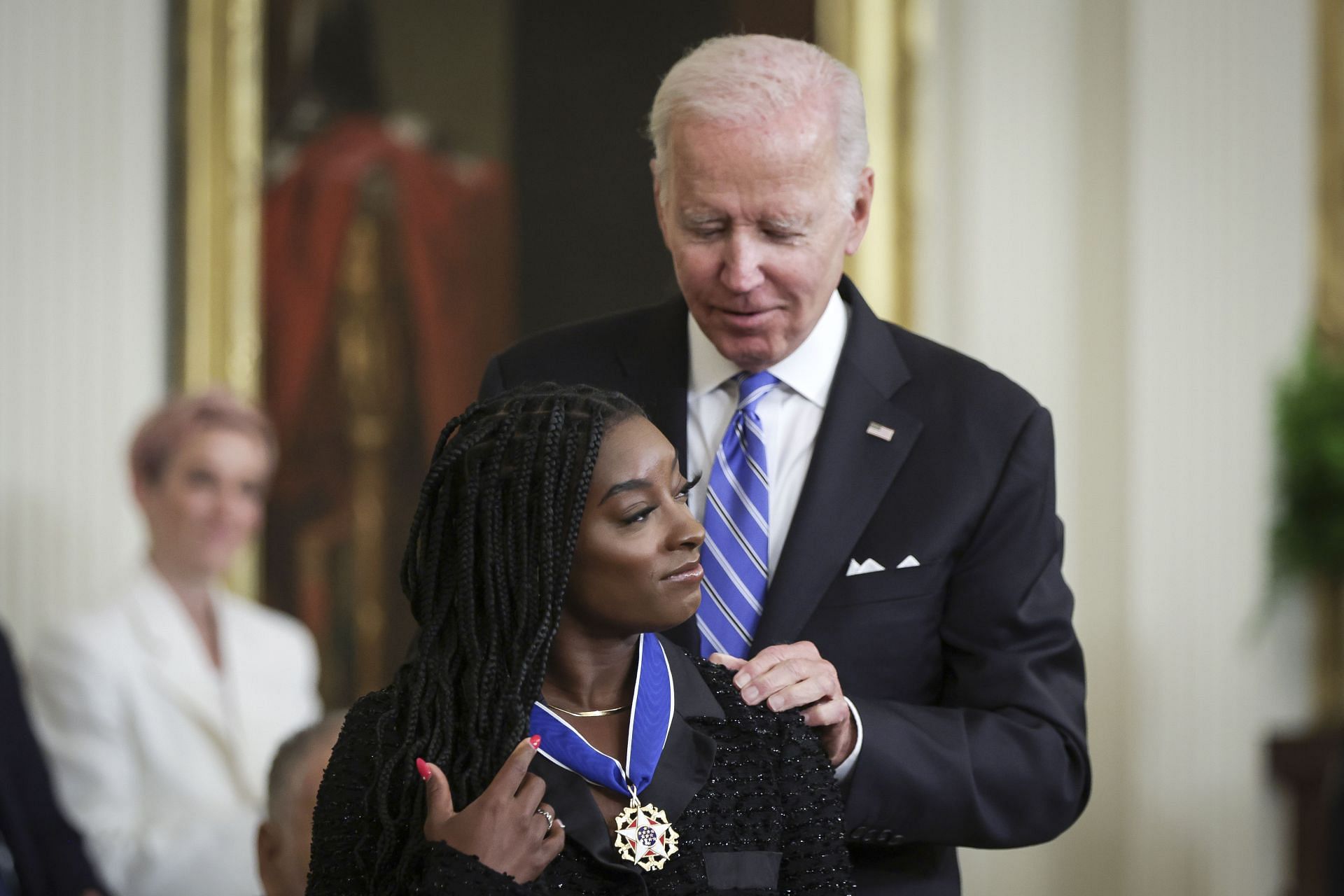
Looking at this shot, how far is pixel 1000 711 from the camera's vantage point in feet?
8.95

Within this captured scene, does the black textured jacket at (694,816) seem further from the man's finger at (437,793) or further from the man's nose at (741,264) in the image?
the man's nose at (741,264)

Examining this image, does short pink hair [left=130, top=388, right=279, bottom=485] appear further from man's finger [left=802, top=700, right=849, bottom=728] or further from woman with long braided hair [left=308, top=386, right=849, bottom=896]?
man's finger [left=802, top=700, right=849, bottom=728]

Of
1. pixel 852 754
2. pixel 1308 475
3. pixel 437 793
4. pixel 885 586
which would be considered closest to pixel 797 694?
pixel 852 754

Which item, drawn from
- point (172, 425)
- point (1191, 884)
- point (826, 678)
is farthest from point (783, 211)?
point (1191, 884)

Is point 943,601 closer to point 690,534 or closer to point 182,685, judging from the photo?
point 690,534

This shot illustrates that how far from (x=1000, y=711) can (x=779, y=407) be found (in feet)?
2.07

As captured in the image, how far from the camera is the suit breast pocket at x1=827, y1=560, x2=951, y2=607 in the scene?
2.72 metres

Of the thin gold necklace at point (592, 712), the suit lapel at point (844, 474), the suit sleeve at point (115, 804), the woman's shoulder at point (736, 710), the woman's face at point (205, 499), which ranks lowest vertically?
the suit sleeve at point (115, 804)

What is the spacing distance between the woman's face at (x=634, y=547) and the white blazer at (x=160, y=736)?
11.8 feet

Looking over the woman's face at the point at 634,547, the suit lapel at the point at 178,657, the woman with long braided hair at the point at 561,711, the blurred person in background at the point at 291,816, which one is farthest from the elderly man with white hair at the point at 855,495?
the suit lapel at the point at 178,657

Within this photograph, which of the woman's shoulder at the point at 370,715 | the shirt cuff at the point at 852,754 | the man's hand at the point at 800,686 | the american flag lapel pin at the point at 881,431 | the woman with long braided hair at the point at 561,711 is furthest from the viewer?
the american flag lapel pin at the point at 881,431

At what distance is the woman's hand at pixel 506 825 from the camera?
2.03 metres

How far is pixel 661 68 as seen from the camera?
22.8 ft

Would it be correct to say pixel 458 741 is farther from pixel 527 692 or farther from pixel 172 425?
pixel 172 425
